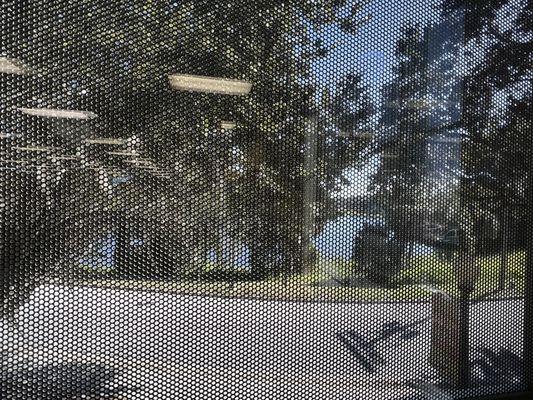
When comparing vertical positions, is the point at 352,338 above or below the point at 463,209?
below

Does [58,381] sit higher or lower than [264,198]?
lower

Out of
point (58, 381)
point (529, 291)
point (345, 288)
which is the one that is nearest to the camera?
point (58, 381)

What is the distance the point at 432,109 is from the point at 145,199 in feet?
1.60

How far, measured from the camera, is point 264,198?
624mm

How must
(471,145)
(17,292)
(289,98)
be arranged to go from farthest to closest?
(471,145) → (289,98) → (17,292)

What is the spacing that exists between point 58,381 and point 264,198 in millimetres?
361

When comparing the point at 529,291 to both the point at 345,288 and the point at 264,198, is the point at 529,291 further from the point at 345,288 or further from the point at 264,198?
the point at 264,198

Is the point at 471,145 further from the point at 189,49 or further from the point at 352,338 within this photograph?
the point at 189,49

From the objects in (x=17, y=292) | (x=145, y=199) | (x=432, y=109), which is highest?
(x=432, y=109)

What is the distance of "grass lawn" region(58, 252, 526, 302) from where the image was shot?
0.59 meters

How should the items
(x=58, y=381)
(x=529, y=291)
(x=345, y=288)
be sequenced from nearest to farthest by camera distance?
(x=58, y=381)
(x=345, y=288)
(x=529, y=291)

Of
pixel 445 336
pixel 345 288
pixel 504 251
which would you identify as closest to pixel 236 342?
pixel 345 288

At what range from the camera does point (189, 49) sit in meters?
0.59

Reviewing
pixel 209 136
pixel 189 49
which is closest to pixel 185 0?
pixel 189 49
